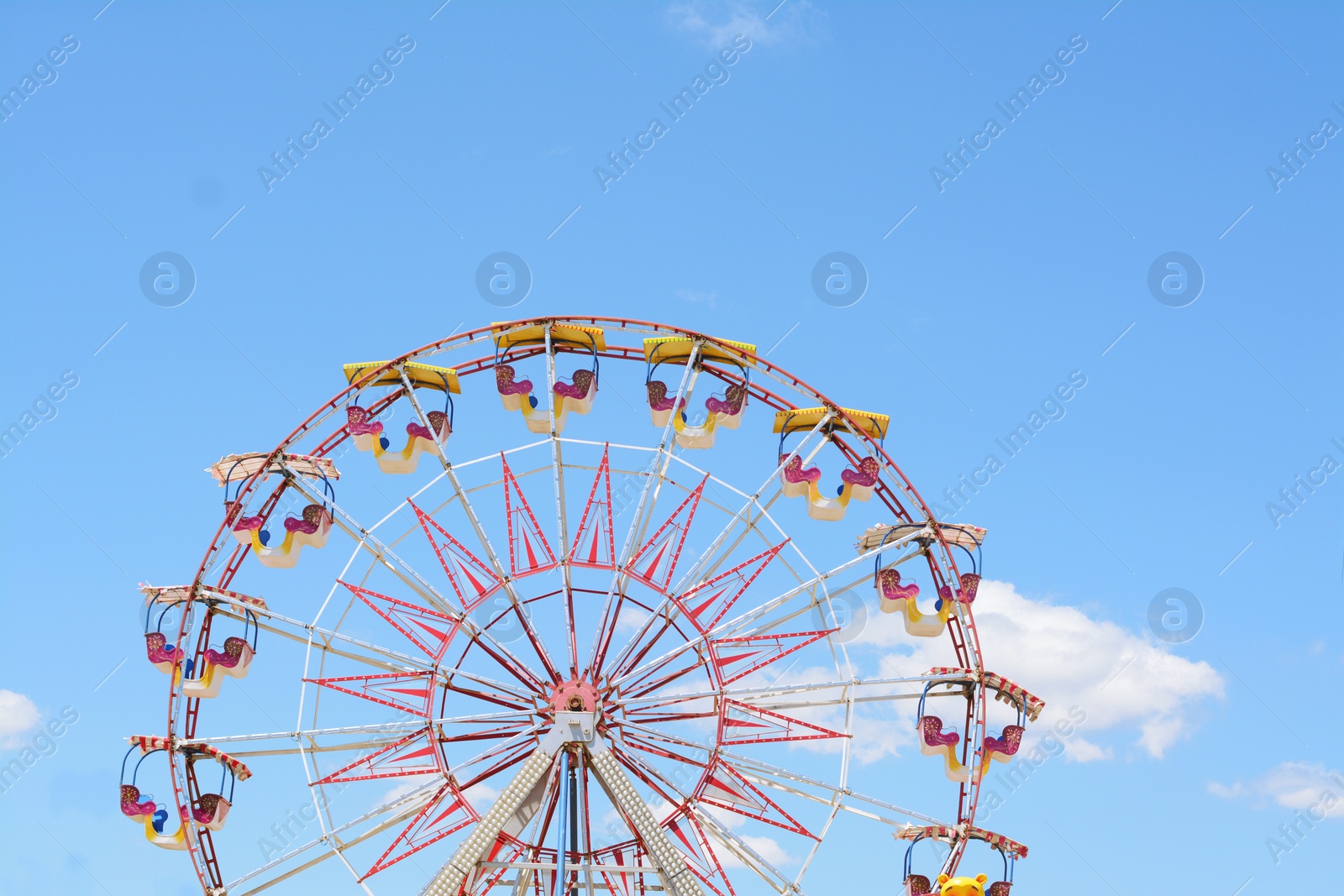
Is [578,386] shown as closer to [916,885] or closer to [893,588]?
[893,588]

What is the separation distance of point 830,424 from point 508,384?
573cm

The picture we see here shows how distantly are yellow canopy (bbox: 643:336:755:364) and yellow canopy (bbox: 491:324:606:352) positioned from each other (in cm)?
88

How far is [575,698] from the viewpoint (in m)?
26.6

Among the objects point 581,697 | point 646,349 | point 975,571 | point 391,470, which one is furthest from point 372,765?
point 975,571

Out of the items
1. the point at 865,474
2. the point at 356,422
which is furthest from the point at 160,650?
the point at 865,474

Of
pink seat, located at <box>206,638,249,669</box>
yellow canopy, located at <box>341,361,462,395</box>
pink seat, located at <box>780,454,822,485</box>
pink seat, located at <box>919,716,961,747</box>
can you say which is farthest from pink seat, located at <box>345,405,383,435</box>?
pink seat, located at <box>919,716,961,747</box>

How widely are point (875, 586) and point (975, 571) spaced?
1747 mm

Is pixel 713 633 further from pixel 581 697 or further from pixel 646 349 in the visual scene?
pixel 646 349

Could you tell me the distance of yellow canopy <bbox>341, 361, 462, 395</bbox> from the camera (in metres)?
28.6

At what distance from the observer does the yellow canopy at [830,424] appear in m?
29.0

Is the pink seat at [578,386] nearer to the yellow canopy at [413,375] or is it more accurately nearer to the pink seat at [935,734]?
the yellow canopy at [413,375]

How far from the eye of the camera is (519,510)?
27078mm

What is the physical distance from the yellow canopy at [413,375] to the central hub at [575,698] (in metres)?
5.84

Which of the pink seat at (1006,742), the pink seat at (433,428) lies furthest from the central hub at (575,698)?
the pink seat at (1006,742)
